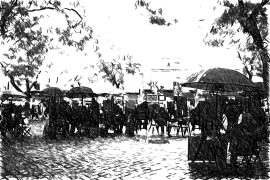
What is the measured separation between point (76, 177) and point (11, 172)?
4.32ft

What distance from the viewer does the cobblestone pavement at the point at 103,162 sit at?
6.88m

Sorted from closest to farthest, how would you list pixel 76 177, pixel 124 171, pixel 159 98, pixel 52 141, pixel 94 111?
pixel 76 177
pixel 124 171
pixel 52 141
pixel 94 111
pixel 159 98

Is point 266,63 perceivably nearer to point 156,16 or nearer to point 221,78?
point 156,16

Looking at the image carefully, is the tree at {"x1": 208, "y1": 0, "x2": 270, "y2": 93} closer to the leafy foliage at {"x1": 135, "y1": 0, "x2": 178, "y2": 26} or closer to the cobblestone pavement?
the leafy foliage at {"x1": 135, "y1": 0, "x2": 178, "y2": 26}

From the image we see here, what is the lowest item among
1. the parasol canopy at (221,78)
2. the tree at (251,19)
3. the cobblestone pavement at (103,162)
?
the cobblestone pavement at (103,162)

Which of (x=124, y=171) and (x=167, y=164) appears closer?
(x=124, y=171)

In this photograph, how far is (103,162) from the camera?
8.32 meters

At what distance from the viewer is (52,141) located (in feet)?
41.4

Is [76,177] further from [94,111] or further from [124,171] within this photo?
[94,111]

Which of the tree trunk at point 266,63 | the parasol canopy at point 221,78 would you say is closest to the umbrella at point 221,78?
the parasol canopy at point 221,78

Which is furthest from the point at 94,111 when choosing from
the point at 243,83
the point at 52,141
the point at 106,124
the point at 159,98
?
the point at 159,98

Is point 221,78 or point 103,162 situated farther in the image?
point 103,162

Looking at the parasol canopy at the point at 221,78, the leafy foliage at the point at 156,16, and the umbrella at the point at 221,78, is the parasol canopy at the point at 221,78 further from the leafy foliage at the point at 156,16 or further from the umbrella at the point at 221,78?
the leafy foliage at the point at 156,16

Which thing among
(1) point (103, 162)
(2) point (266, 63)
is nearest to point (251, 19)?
(2) point (266, 63)
